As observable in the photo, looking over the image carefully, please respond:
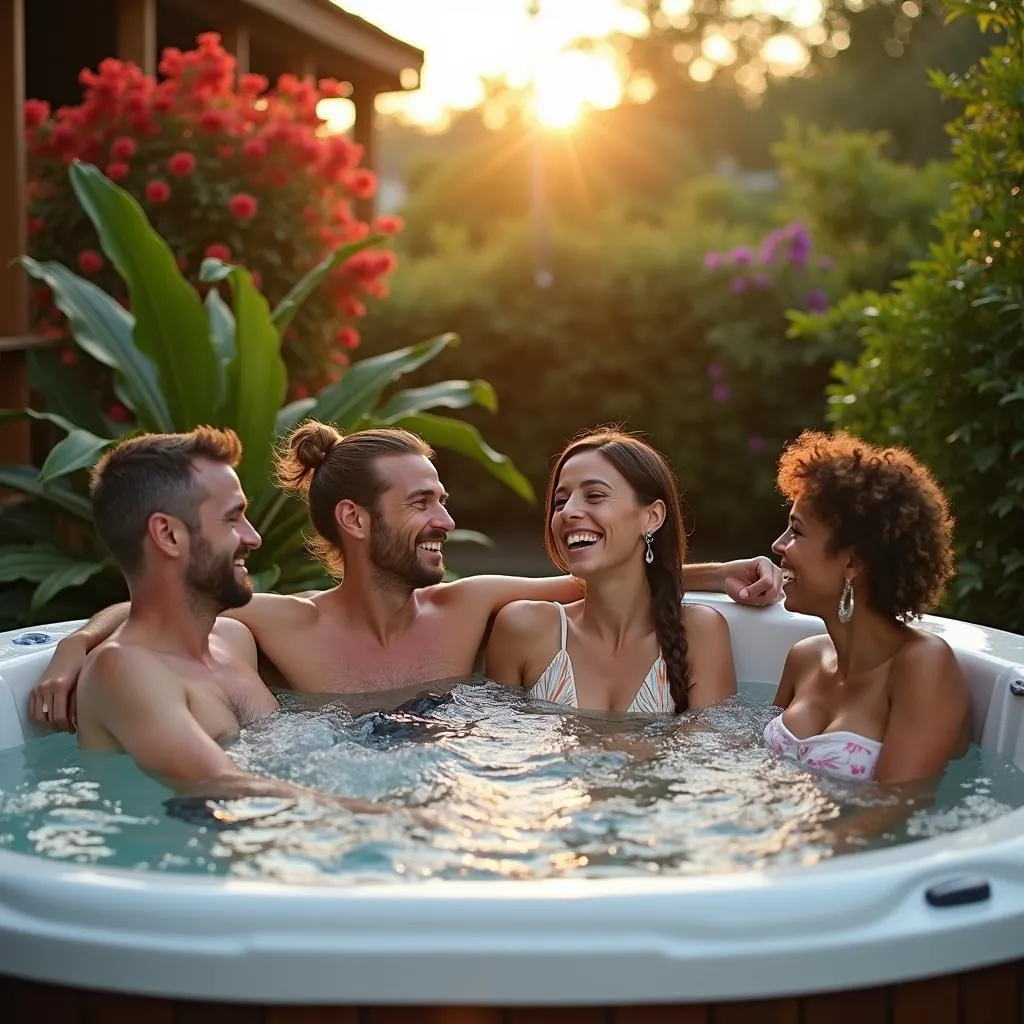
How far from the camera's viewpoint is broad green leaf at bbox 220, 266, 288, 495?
4.94m

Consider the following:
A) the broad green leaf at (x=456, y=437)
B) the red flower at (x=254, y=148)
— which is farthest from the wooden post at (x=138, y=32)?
the broad green leaf at (x=456, y=437)

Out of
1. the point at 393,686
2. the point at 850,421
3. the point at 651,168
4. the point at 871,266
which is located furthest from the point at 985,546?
the point at 651,168

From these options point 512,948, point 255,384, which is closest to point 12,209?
point 255,384

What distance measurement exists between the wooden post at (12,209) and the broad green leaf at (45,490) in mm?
719

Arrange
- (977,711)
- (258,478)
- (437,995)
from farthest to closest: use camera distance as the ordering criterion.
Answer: (258,478) → (977,711) → (437,995)

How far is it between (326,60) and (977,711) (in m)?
6.34

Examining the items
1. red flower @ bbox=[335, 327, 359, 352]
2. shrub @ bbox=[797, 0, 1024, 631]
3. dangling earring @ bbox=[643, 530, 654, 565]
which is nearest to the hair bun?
dangling earring @ bbox=[643, 530, 654, 565]

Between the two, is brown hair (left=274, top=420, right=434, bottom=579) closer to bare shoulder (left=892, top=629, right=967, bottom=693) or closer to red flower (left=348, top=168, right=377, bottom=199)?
bare shoulder (left=892, top=629, right=967, bottom=693)

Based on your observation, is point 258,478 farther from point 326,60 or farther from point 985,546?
point 326,60

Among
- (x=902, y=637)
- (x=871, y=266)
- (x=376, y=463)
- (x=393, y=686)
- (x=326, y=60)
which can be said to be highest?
(x=326, y=60)

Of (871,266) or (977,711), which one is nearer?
(977,711)

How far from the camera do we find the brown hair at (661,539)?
3346mm

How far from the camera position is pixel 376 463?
134 inches

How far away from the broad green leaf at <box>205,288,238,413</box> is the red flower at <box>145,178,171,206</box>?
2.60 ft
